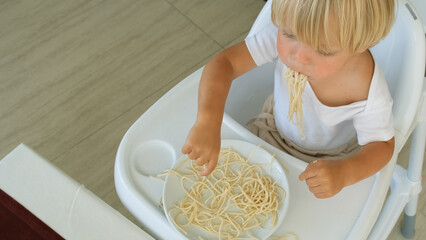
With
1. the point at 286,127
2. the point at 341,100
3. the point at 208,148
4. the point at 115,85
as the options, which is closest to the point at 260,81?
the point at 286,127

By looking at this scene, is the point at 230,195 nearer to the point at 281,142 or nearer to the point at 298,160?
the point at 298,160

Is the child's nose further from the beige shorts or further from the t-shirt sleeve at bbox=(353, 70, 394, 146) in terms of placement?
the beige shorts

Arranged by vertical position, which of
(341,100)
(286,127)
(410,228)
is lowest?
(410,228)

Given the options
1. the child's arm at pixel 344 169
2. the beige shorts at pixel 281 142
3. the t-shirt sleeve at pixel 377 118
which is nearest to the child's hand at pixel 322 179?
the child's arm at pixel 344 169

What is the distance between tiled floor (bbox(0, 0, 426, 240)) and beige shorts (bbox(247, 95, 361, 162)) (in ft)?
1.98

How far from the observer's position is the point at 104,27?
1.93 meters

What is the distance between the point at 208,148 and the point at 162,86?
979mm

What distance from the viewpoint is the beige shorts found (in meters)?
1.06

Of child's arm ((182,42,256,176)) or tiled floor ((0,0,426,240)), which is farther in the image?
tiled floor ((0,0,426,240))

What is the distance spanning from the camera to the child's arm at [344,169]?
31.9 inches

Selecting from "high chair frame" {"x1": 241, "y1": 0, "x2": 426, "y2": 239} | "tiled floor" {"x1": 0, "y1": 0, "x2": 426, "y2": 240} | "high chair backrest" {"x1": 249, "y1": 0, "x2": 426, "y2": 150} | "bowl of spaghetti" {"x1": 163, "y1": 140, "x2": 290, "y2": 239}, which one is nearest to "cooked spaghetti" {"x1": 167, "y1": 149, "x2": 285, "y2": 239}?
"bowl of spaghetti" {"x1": 163, "y1": 140, "x2": 290, "y2": 239}

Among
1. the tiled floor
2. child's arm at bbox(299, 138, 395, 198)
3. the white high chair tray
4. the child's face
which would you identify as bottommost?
the tiled floor

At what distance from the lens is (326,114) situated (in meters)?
0.98

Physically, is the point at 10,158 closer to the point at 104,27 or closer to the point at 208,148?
the point at 208,148
